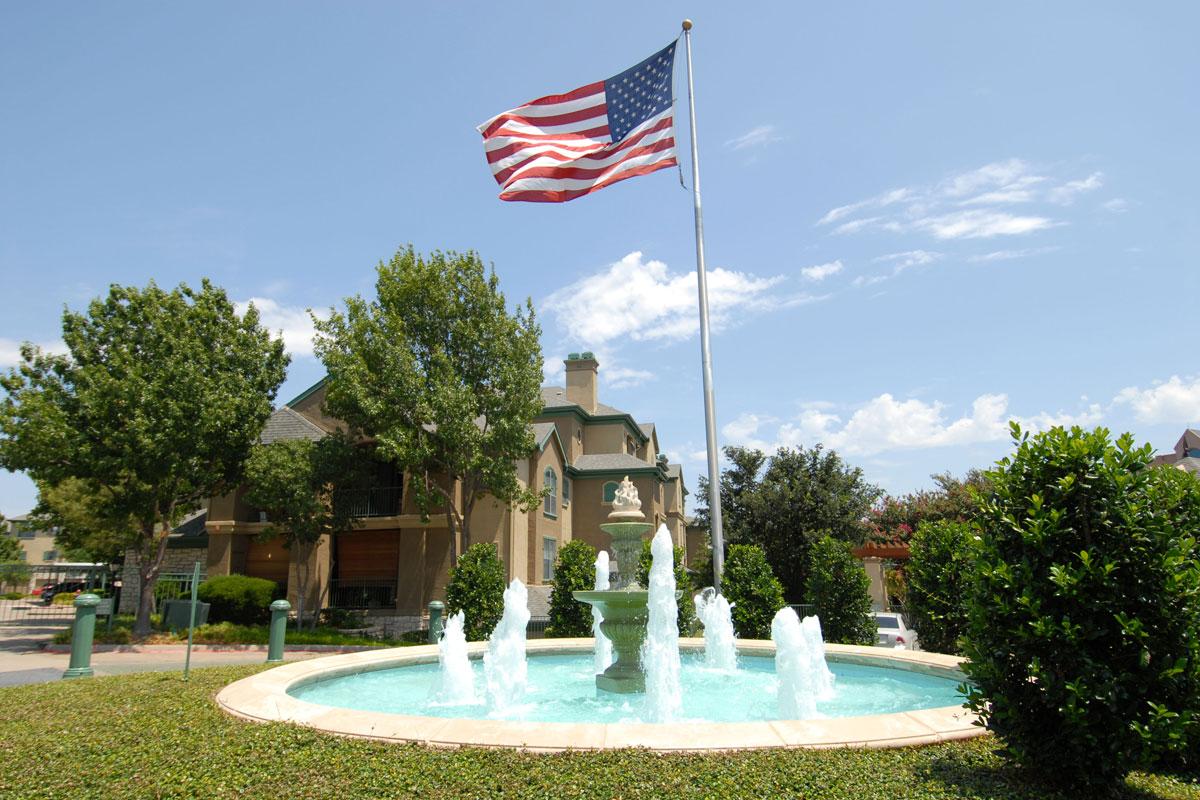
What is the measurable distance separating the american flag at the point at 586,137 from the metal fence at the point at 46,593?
25479 millimetres

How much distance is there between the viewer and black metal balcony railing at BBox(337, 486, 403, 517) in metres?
29.1

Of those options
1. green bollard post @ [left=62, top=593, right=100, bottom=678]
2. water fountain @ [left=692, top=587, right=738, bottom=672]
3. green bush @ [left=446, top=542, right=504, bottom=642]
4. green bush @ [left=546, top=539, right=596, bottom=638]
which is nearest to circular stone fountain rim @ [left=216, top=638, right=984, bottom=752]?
water fountain @ [left=692, top=587, right=738, bottom=672]

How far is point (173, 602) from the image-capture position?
25031mm

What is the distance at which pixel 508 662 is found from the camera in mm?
11172

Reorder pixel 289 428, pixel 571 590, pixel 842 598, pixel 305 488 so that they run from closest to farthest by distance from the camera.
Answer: pixel 842 598 < pixel 571 590 < pixel 305 488 < pixel 289 428

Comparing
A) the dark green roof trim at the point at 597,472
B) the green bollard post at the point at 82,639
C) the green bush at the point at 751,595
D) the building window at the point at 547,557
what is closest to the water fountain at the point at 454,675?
the green bollard post at the point at 82,639

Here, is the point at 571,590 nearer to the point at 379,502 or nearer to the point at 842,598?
the point at 842,598

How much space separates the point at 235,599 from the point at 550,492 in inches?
499

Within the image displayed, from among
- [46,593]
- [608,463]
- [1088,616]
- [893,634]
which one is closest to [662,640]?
[1088,616]

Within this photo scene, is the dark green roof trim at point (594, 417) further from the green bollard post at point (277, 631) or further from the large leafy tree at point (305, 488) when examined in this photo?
the green bollard post at point (277, 631)

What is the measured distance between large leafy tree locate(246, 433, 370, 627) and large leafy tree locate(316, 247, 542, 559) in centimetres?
158

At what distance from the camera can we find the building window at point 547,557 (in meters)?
31.1

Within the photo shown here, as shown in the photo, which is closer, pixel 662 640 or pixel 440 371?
pixel 662 640

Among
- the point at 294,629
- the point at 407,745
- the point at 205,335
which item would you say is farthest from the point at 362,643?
the point at 407,745
